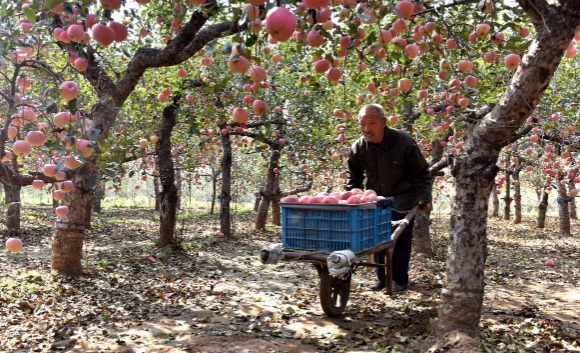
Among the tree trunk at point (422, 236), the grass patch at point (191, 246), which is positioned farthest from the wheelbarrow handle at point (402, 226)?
the grass patch at point (191, 246)

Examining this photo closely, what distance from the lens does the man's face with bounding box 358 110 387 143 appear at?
4098 mm

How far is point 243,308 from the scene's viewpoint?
457cm

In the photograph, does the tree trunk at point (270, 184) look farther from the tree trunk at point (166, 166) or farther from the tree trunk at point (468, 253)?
the tree trunk at point (468, 253)

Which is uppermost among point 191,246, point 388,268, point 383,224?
point 383,224

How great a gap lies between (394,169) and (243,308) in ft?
7.58

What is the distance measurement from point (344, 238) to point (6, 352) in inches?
114

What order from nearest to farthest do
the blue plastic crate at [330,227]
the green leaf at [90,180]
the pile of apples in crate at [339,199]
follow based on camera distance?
the green leaf at [90,180] < the blue plastic crate at [330,227] < the pile of apples in crate at [339,199]

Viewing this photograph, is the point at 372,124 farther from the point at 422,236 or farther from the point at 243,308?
the point at 422,236

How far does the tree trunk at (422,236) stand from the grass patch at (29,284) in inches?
238

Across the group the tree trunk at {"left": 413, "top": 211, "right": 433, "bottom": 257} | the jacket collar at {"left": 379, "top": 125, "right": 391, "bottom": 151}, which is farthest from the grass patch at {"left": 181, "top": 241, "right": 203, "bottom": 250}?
the jacket collar at {"left": 379, "top": 125, "right": 391, "bottom": 151}

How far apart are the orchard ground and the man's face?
1846 millimetres

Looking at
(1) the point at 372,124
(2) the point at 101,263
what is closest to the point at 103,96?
(2) the point at 101,263

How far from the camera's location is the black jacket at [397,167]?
167 inches

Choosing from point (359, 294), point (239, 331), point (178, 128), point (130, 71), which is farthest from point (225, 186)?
point (239, 331)
